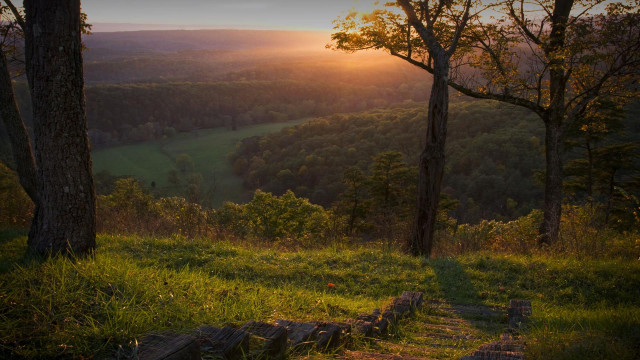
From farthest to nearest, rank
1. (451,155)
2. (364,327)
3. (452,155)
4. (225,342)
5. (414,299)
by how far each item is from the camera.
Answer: (452,155) < (451,155) < (414,299) < (364,327) < (225,342)

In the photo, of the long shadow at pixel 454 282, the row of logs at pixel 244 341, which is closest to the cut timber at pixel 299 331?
the row of logs at pixel 244 341

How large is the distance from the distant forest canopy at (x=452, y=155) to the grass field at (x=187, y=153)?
468cm

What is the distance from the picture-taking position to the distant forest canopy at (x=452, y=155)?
4709 centimetres

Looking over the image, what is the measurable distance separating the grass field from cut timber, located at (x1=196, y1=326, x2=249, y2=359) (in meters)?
64.9

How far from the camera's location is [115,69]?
143125mm

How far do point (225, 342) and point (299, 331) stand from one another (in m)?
0.60

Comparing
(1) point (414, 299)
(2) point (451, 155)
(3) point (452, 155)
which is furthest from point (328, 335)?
(3) point (452, 155)

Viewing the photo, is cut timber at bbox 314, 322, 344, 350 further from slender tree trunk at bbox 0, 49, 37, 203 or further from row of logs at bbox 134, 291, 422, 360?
slender tree trunk at bbox 0, 49, 37, 203

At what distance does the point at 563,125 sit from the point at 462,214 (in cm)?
2898

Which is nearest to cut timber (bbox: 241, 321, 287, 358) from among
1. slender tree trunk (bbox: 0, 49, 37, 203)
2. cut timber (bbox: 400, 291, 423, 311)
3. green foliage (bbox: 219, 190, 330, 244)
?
cut timber (bbox: 400, 291, 423, 311)

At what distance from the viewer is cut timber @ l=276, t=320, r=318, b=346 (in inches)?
106

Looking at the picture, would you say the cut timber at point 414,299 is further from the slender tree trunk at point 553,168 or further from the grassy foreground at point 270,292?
the slender tree trunk at point 553,168

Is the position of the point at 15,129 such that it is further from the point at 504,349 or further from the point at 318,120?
the point at 318,120

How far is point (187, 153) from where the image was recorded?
97.7 m
